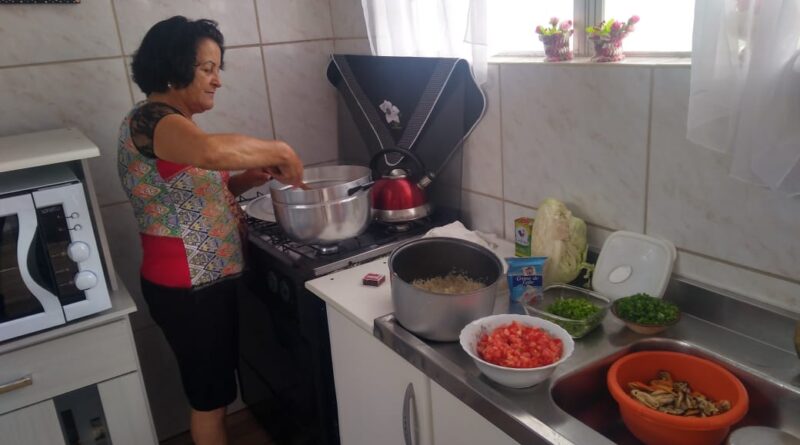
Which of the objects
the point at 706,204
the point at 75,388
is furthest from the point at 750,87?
A: the point at 75,388

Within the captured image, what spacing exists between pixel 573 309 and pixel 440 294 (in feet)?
0.90

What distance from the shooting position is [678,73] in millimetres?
1133

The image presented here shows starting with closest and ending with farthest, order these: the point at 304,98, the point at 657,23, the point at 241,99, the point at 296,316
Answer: the point at 657,23 < the point at 296,316 < the point at 241,99 < the point at 304,98

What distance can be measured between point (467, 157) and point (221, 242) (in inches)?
27.5

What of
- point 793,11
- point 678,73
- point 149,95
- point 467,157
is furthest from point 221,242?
point 793,11

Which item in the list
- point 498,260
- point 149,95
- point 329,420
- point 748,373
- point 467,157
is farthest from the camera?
point 467,157

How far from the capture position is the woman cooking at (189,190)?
1362 millimetres

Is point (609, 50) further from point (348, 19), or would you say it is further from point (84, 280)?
point (84, 280)

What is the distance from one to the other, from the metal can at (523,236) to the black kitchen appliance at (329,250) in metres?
0.30

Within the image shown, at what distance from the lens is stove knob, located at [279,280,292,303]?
1.53m

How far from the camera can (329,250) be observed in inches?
61.4

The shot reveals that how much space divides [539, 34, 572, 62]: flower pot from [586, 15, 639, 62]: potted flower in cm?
8

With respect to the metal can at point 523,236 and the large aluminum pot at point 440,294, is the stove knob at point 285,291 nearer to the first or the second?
the large aluminum pot at point 440,294

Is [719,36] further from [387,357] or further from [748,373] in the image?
[387,357]
